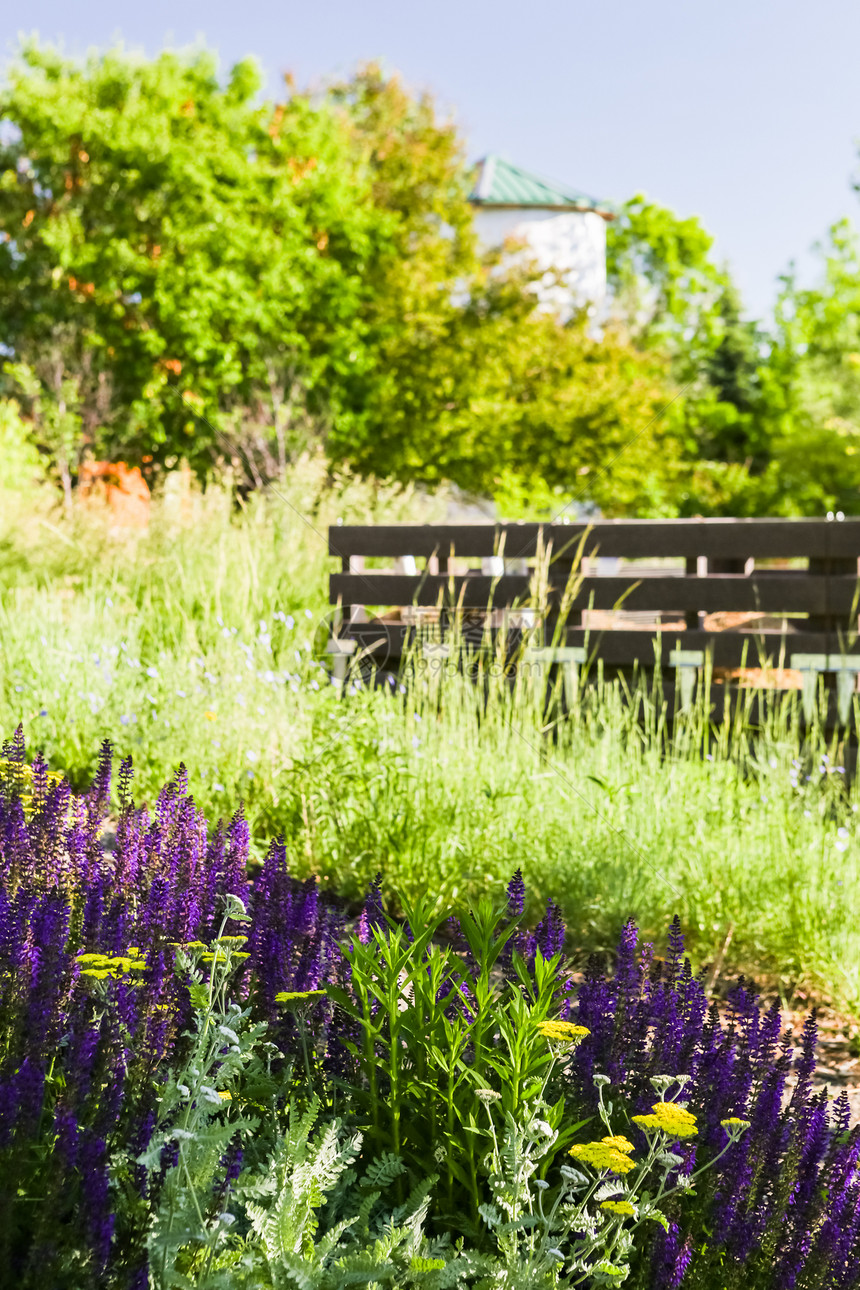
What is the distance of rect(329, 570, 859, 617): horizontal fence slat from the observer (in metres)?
5.89

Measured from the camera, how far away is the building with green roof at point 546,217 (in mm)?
29453

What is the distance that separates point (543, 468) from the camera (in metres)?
19.6

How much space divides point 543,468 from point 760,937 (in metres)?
16.3

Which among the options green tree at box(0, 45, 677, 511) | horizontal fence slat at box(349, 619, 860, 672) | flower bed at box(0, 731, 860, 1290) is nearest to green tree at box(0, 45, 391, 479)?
green tree at box(0, 45, 677, 511)

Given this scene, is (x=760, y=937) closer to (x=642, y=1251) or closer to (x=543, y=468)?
(x=642, y=1251)

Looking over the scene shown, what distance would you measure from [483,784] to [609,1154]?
2.77m

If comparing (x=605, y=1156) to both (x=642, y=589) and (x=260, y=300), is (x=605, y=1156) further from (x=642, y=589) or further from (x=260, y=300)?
(x=260, y=300)

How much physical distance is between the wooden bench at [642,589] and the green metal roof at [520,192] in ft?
81.1

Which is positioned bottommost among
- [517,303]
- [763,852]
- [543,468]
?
[763,852]

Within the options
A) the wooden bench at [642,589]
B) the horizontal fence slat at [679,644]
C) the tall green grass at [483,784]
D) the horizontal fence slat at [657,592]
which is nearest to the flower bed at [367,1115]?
the tall green grass at [483,784]

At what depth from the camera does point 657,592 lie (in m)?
6.12

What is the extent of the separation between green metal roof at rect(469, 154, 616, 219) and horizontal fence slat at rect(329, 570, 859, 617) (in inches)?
973

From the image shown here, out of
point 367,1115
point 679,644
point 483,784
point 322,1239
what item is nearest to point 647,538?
point 679,644

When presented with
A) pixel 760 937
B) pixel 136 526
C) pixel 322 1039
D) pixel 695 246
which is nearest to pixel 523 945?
pixel 322 1039
